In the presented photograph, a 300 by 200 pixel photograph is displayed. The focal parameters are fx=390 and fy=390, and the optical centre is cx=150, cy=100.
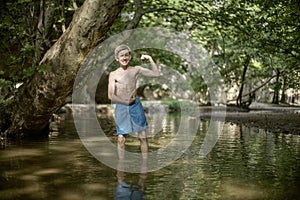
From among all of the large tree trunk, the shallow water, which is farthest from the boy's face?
the shallow water

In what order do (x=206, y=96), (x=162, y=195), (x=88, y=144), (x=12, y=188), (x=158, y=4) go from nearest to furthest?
A: (x=162, y=195) < (x=12, y=188) < (x=88, y=144) < (x=158, y=4) < (x=206, y=96)

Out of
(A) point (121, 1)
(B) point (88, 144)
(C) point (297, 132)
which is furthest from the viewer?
(C) point (297, 132)

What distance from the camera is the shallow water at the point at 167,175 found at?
379cm

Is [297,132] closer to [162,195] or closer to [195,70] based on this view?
[162,195]

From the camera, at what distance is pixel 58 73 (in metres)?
7.06

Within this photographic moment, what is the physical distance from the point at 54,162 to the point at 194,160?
2.03 metres

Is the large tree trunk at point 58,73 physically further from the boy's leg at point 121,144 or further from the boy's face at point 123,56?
the boy's leg at point 121,144

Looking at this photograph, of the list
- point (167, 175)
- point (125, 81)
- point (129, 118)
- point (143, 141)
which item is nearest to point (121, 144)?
point (143, 141)

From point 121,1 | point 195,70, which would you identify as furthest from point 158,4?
point 195,70

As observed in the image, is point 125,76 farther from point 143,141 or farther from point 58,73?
point 58,73

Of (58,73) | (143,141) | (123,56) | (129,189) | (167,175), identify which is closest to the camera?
(129,189)

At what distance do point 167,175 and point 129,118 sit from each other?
1359 mm

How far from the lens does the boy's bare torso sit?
5.78 metres

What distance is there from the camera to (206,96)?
3138 cm
